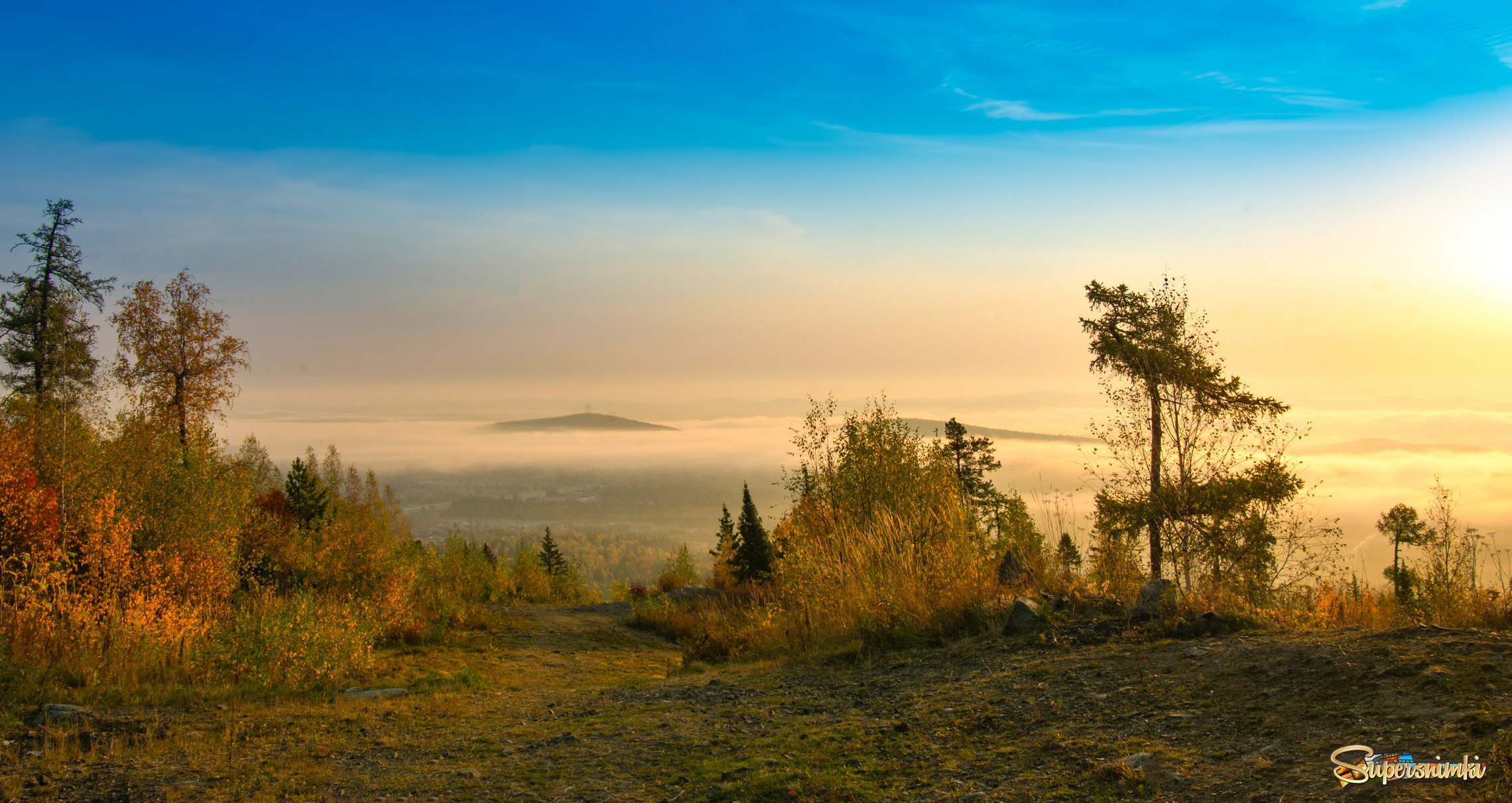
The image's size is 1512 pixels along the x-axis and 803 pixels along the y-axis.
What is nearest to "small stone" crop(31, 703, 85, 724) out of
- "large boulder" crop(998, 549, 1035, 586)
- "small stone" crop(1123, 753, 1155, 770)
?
"small stone" crop(1123, 753, 1155, 770)

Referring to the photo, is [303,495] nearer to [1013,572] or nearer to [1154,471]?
[1013,572]

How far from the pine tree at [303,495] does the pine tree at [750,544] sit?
2190 centimetres

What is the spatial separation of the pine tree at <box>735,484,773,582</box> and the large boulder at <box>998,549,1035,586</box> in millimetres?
27734

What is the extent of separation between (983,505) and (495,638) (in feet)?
94.7

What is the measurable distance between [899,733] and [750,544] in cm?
3633

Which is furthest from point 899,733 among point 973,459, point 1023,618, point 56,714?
point 973,459

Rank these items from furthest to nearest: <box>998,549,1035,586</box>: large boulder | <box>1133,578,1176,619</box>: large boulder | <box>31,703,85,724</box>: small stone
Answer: <box>998,549,1035,586</box>: large boulder, <box>1133,578,1176,619</box>: large boulder, <box>31,703,85,724</box>: small stone

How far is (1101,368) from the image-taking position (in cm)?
2452

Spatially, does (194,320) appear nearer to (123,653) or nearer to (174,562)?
(174,562)

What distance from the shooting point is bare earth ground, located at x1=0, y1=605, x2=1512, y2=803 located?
4227 mm

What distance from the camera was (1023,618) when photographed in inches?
345

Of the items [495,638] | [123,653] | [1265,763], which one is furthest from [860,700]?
[495,638]

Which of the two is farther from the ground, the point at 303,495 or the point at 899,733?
the point at 303,495

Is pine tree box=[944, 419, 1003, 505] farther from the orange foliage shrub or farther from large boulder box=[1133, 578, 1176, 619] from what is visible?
the orange foliage shrub
